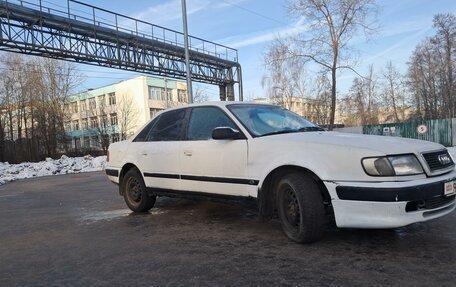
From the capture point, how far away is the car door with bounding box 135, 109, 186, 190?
584 cm

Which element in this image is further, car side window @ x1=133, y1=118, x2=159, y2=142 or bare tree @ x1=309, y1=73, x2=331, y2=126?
bare tree @ x1=309, y1=73, x2=331, y2=126

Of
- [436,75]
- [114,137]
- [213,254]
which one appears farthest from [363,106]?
[213,254]

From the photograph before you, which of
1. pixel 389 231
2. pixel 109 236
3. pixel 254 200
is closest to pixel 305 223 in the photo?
pixel 254 200

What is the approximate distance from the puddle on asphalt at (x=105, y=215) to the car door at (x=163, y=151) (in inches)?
30.0

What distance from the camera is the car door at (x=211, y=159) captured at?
16.0 ft

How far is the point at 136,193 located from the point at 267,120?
270 centimetres

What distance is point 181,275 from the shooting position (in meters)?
3.65

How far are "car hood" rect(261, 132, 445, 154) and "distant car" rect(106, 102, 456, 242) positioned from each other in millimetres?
10

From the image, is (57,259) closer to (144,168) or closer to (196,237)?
(196,237)

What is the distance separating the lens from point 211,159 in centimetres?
521

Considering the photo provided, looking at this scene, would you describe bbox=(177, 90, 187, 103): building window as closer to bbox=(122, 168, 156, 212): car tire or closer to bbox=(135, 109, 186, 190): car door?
bbox=(122, 168, 156, 212): car tire

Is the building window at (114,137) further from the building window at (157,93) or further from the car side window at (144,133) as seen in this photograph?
the car side window at (144,133)

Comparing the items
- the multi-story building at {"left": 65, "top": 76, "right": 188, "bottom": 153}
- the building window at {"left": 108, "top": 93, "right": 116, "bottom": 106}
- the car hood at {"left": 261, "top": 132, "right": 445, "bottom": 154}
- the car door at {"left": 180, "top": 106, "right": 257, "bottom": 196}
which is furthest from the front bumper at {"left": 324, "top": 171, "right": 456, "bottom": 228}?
the building window at {"left": 108, "top": 93, "right": 116, "bottom": 106}

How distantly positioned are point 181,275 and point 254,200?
1411mm
